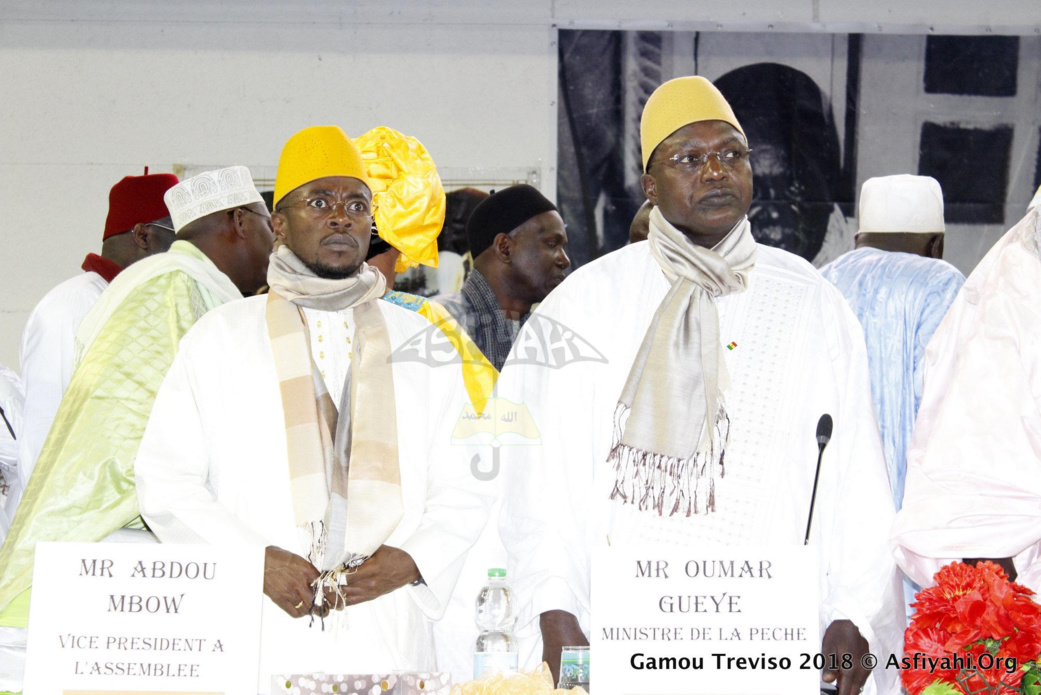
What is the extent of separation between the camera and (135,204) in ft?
14.4

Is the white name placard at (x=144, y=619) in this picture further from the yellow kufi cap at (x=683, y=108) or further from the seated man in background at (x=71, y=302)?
the seated man in background at (x=71, y=302)

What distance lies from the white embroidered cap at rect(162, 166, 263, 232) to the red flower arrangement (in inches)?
105

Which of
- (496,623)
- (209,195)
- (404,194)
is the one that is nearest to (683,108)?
(496,623)

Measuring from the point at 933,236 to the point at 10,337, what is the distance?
4.56 metres

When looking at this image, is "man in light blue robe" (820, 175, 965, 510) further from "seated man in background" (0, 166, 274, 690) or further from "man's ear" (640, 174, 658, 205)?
"seated man in background" (0, 166, 274, 690)

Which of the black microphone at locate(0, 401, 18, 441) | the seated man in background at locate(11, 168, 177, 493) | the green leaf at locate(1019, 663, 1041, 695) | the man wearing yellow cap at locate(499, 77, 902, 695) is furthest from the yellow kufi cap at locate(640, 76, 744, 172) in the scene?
the black microphone at locate(0, 401, 18, 441)

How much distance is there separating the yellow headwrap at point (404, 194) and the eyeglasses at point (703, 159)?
1.30 m

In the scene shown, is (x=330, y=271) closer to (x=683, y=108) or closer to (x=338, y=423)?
(x=338, y=423)

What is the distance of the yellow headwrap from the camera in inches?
146

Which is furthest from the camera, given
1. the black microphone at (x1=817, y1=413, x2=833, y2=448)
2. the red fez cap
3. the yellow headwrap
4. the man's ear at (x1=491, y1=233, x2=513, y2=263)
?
the red fez cap

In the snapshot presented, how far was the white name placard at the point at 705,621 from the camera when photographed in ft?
6.07

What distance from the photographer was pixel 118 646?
1.93 m

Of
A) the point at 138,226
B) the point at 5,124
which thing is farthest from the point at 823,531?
the point at 5,124

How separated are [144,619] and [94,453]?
36.4 inches
